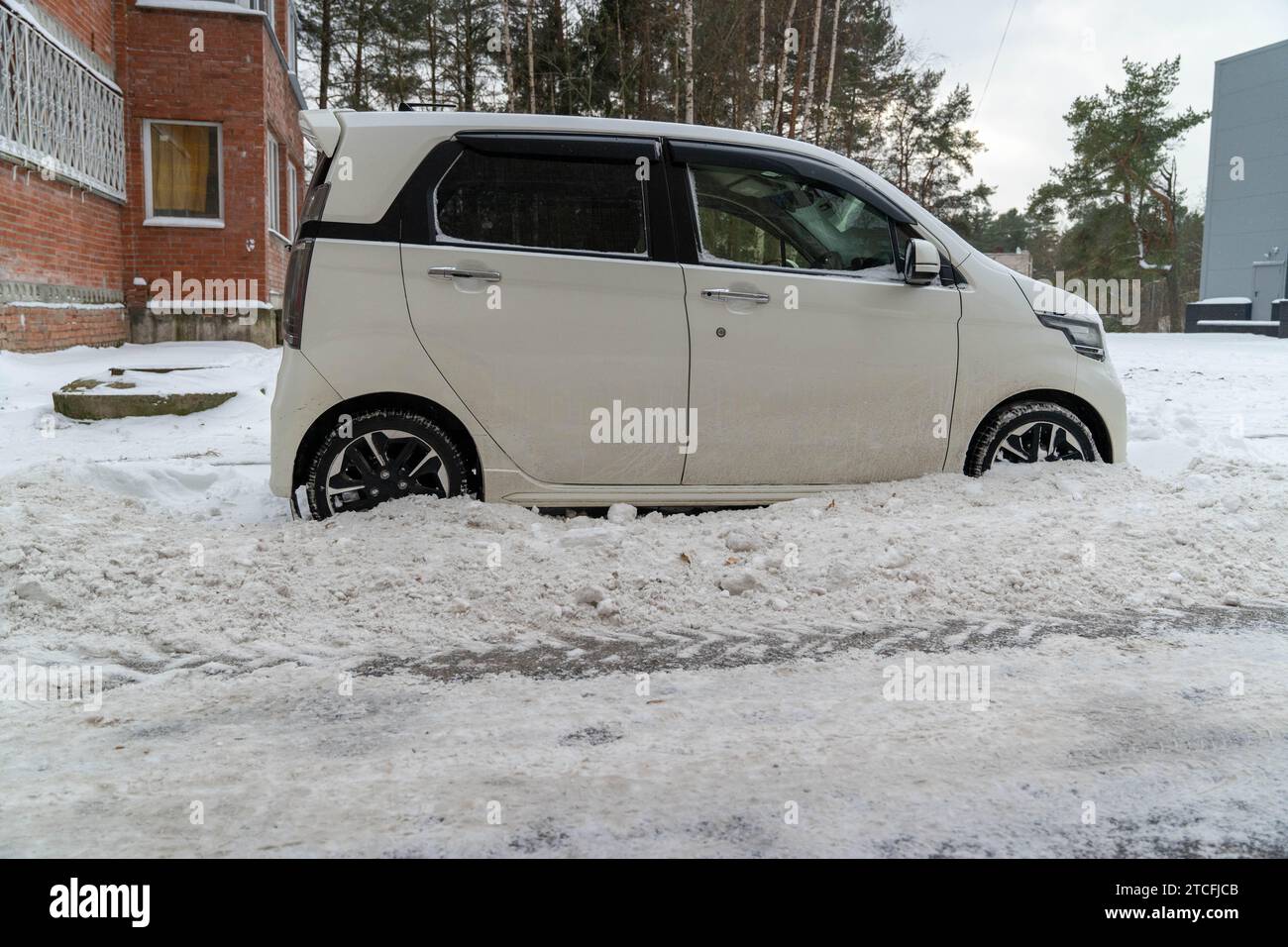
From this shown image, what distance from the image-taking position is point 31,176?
12.5m

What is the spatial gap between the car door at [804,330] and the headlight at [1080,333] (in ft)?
2.01

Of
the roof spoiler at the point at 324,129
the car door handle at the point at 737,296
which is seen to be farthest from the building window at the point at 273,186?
the car door handle at the point at 737,296

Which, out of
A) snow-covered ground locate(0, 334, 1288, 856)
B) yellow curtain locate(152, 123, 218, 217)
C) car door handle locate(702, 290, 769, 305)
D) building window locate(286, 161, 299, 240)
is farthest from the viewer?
building window locate(286, 161, 299, 240)

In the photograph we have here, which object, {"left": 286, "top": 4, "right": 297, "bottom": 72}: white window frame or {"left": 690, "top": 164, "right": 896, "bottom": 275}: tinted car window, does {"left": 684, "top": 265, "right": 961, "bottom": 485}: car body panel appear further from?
{"left": 286, "top": 4, "right": 297, "bottom": 72}: white window frame

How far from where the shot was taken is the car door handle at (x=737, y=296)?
5.36 metres

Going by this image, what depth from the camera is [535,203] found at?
5.23 metres

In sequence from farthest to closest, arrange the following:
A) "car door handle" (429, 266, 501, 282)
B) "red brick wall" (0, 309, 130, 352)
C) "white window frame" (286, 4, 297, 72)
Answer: "white window frame" (286, 4, 297, 72)
"red brick wall" (0, 309, 130, 352)
"car door handle" (429, 266, 501, 282)

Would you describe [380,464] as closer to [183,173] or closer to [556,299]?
[556,299]

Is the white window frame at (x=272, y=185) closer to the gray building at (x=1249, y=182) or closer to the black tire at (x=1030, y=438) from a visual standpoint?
the black tire at (x=1030, y=438)

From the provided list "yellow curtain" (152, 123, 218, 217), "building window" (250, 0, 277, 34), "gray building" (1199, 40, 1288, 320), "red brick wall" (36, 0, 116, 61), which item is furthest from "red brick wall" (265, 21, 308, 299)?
"gray building" (1199, 40, 1288, 320)

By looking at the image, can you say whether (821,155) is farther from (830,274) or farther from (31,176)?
(31,176)

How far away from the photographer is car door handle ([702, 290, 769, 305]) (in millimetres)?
5355

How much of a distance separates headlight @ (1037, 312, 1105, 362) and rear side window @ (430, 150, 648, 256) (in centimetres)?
237
